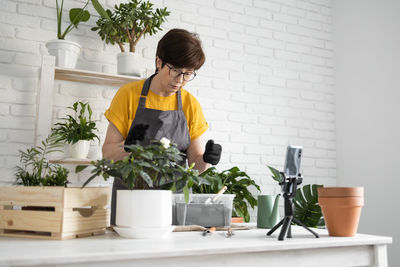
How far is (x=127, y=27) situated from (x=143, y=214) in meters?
1.87

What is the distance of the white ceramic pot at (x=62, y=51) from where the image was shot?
2432 millimetres

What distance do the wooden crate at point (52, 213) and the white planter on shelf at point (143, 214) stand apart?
0.13 m

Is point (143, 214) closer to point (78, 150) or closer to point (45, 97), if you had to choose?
point (78, 150)

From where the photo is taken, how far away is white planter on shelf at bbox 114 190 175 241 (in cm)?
109

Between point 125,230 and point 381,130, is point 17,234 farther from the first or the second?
point 381,130

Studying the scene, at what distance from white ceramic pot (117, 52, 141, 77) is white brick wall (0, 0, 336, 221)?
0.23 metres

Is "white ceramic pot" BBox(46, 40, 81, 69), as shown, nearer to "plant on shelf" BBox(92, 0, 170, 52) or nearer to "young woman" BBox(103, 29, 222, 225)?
"plant on shelf" BBox(92, 0, 170, 52)

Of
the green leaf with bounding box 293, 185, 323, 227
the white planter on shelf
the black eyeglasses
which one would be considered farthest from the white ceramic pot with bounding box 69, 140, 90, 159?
the green leaf with bounding box 293, 185, 323, 227

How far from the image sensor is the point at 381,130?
317 cm

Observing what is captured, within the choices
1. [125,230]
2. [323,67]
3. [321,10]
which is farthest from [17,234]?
[321,10]

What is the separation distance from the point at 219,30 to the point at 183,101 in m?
1.43

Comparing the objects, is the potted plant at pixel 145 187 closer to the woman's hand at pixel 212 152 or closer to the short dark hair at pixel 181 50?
the woman's hand at pixel 212 152

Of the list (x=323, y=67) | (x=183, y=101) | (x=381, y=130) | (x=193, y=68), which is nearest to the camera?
(x=193, y=68)

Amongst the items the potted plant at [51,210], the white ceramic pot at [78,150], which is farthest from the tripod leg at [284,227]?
the white ceramic pot at [78,150]
